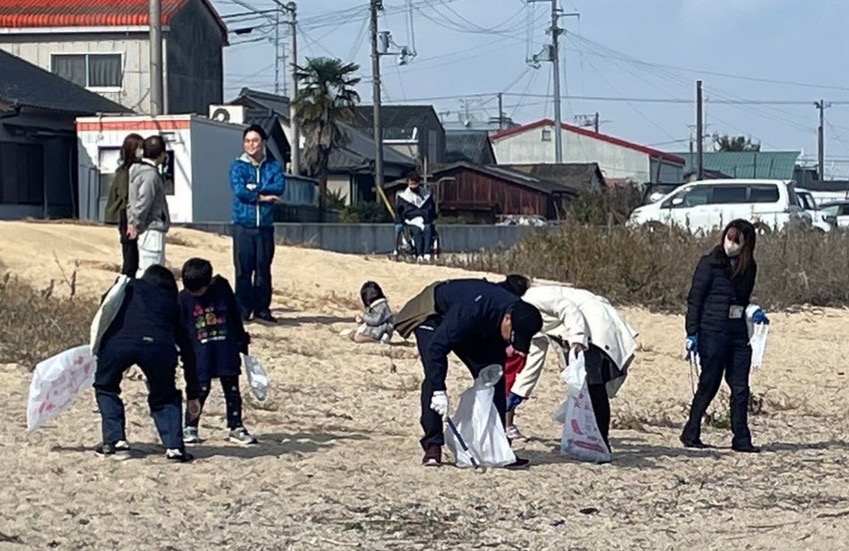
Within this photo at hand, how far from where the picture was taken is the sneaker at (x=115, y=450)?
898 centimetres

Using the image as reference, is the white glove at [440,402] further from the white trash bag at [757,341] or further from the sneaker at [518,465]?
the white trash bag at [757,341]

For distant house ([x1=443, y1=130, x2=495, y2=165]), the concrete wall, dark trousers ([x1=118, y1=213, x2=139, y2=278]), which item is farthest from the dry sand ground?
distant house ([x1=443, y1=130, x2=495, y2=165])

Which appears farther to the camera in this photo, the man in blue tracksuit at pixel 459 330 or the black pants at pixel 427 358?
the black pants at pixel 427 358

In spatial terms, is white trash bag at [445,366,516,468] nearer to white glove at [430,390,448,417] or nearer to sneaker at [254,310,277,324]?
white glove at [430,390,448,417]

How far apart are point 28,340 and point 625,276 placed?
9572mm

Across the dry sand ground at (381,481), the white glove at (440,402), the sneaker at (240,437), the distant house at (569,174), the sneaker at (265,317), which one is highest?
the distant house at (569,174)

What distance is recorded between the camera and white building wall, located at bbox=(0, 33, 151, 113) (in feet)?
150

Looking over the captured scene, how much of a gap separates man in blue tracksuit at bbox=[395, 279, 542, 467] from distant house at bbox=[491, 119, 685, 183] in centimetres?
7559

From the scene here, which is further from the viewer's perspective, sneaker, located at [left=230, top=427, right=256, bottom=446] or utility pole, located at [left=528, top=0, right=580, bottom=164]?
utility pole, located at [left=528, top=0, right=580, bottom=164]

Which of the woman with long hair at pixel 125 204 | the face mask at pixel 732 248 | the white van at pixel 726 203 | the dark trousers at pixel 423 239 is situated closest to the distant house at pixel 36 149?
the dark trousers at pixel 423 239

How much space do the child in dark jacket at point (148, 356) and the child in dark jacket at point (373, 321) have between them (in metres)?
5.42

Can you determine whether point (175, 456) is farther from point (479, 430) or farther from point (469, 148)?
point (469, 148)

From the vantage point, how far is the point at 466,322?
873cm

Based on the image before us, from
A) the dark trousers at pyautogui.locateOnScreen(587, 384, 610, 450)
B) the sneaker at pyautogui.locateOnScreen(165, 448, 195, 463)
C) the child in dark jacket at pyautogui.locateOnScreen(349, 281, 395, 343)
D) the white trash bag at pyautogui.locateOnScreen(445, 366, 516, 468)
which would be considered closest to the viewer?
the sneaker at pyautogui.locateOnScreen(165, 448, 195, 463)
